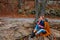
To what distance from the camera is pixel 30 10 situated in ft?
63.4

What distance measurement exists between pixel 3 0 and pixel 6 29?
394 inches

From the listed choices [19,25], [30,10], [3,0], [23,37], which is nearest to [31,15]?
[30,10]

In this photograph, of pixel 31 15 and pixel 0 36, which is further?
pixel 31 15

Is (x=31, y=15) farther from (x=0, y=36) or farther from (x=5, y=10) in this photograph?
(x=0, y=36)

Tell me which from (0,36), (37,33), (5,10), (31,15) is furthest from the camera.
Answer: (5,10)

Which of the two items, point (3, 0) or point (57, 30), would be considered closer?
point (57, 30)

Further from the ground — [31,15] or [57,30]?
[57,30]

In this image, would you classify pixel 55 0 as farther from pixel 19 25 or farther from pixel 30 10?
pixel 19 25

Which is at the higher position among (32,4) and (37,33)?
(37,33)

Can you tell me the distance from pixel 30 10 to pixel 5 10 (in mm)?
2390

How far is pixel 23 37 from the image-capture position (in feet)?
34.0

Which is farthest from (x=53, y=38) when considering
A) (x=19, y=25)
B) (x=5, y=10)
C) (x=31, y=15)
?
(x=5, y=10)

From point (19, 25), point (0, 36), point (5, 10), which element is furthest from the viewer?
point (5, 10)

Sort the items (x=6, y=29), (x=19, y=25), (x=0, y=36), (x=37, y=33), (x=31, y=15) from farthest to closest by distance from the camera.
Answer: (x=31, y=15) → (x=19, y=25) → (x=6, y=29) → (x=0, y=36) → (x=37, y=33)
